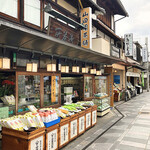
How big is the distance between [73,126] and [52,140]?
1.48 metres

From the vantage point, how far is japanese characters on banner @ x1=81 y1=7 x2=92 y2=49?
10.3 m

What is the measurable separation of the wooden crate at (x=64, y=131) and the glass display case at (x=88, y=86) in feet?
19.1

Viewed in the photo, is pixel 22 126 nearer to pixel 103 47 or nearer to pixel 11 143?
pixel 11 143

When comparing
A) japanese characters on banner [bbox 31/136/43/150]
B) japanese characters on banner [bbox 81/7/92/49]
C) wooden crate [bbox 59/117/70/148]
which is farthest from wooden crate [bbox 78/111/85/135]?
japanese characters on banner [bbox 81/7/92/49]

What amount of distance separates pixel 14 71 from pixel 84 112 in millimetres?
3666

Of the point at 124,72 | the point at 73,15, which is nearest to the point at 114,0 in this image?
the point at 73,15

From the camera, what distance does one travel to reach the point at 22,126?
16.5 ft

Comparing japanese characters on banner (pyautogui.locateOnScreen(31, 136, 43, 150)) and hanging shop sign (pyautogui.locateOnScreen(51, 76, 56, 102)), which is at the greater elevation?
hanging shop sign (pyautogui.locateOnScreen(51, 76, 56, 102))

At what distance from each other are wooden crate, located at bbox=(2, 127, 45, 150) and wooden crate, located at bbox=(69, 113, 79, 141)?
1796 millimetres

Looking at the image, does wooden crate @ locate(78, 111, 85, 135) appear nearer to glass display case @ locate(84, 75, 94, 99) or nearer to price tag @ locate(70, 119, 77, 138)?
price tag @ locate(70, 119, 77, 138)

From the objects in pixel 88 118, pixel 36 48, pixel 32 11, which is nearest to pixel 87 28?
pixel 32 11

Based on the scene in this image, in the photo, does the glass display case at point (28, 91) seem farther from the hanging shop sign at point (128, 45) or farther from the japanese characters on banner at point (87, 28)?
the hanging shop sign at point (128, 45)

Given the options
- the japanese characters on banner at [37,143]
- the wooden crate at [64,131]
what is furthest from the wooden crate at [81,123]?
the japanese characters on banner at [37,143]

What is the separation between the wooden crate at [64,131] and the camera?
19.6 ft
